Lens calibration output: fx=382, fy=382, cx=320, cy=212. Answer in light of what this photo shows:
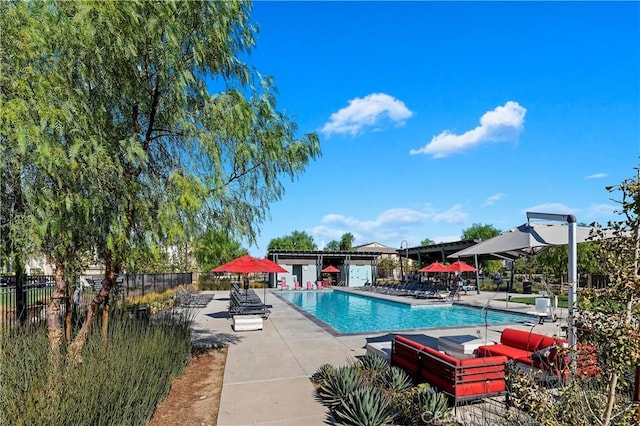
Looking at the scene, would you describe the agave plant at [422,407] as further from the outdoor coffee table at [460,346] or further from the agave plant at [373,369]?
the outdoor coffee table at [460,346]

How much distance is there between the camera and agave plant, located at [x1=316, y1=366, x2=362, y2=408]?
16.8 ft

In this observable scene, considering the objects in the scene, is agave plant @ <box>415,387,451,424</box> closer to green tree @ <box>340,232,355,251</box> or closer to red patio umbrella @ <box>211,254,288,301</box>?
red patio umbrella @ <box>211,254,288,301</box>

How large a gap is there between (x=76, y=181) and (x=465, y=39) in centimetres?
1007

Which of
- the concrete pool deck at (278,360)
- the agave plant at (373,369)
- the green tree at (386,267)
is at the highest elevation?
the agave plant at (373,369)

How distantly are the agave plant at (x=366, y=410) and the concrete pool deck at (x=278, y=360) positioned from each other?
0.41 m

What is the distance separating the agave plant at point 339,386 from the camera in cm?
513

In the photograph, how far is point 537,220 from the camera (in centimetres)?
718

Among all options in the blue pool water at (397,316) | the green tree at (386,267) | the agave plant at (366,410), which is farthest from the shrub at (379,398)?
the green tree at (386,267)

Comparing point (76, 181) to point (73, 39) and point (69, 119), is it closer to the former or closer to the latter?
point (69, 119)

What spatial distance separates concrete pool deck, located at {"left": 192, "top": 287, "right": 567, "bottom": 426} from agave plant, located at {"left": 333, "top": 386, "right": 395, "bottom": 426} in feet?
Result: 1.35

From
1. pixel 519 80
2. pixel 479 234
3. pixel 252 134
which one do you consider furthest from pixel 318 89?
pixel 479 234

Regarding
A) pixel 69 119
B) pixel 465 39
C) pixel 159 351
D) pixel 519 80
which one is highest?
pixel 465 39

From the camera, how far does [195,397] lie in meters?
5.77

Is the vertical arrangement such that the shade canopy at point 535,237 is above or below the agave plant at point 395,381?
above
